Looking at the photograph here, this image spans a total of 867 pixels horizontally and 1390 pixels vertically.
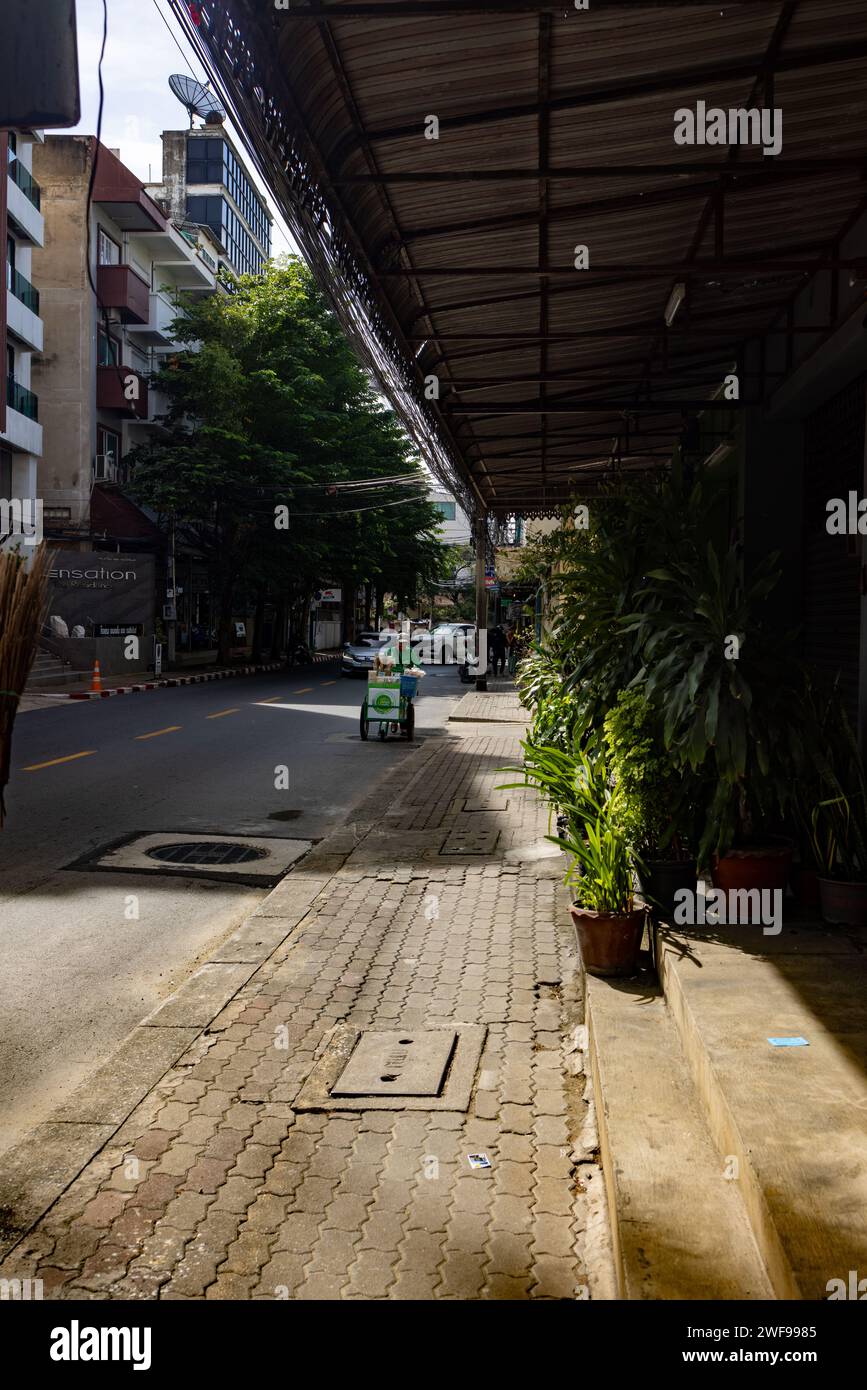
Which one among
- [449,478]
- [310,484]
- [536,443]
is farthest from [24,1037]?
[310,484]

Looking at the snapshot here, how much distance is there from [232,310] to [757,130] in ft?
116

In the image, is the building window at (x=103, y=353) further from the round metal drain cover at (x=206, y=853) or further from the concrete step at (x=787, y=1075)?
the concrete step at (x=787, y=1075)

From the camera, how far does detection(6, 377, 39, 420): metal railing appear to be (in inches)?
1209

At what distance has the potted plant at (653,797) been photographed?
244 inches

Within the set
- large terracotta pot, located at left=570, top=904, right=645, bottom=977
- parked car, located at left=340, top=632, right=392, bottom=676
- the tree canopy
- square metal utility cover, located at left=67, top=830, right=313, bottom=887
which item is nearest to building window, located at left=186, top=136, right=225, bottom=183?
the tree canopy

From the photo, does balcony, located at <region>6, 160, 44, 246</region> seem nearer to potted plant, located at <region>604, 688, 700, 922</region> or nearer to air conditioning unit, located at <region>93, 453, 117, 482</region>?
air conditioning unit, located at <region>93, 453, 117, 482</region>

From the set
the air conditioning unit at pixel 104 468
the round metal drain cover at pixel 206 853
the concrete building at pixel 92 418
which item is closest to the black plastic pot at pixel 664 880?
the round metal drain cover at pixel 206 853

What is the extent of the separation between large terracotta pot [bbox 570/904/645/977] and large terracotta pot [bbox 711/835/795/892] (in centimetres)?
63

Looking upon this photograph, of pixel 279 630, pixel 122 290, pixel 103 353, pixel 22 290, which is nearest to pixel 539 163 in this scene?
pixel 22 290

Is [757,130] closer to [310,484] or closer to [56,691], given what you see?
[56,691]

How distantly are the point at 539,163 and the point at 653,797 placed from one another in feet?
10.5

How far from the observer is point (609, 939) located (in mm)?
5719

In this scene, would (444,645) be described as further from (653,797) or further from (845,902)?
(845,902)

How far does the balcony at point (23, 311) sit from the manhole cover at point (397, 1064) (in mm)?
28566
